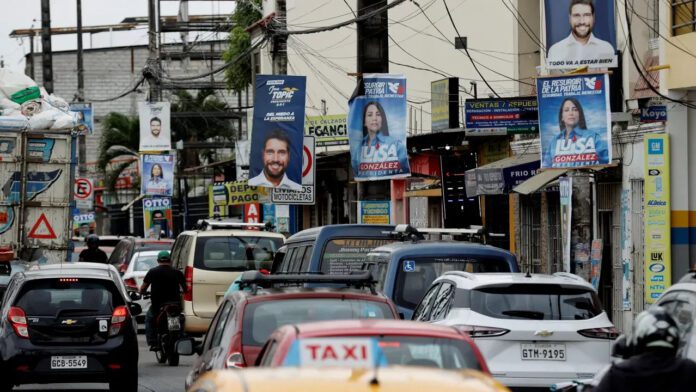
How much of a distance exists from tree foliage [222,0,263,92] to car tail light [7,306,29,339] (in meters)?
46.5

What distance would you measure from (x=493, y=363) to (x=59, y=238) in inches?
575

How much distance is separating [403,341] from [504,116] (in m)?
18.7

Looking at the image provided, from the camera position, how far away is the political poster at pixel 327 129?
37594mm

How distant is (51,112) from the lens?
2580 centimetres

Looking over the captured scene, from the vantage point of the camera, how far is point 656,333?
7.31m

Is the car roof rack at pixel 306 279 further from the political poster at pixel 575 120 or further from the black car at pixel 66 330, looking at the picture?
the political poster at pixel 575 120

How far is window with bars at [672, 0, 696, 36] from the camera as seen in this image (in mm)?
21359

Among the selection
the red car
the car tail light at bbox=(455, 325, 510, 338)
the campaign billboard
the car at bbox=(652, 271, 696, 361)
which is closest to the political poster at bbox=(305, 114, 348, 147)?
the campaign billboard

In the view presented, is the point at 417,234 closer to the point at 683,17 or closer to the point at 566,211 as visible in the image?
the point at 566,211

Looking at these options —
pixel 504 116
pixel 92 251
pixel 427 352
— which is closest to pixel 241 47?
pixel 92 251

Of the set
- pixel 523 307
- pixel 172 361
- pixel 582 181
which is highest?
pixel 582 181

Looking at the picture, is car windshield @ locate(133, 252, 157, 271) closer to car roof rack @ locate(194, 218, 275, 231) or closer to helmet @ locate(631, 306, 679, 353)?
car roof rack @ locate(194, 218, 275, 231)

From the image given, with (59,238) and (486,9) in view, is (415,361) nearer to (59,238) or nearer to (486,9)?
(59,238)

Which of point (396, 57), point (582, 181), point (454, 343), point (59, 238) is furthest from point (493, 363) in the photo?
point (396, 57)
